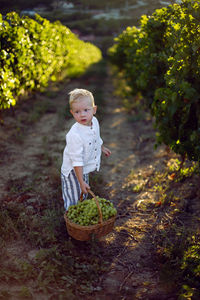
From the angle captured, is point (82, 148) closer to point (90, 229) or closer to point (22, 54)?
point (90, 229)

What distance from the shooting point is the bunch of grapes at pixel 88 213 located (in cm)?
273

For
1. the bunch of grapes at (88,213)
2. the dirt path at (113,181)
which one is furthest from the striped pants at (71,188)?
the dirt path at (113,181)

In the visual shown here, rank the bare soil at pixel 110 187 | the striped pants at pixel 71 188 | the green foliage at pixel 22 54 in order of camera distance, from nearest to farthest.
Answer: the bare soil at pixel 110 187, the striped pants at pixel 71 188, the green foliage at pixel 22 54

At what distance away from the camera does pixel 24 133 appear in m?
6.85

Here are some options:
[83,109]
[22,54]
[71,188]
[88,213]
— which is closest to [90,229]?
[88,213]

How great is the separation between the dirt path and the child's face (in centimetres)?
135

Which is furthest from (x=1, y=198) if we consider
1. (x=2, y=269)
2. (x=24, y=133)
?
(x=24, y=133)

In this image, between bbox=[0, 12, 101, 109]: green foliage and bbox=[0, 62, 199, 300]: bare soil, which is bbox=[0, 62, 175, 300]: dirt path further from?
bbox=[0, 12, 101, 109]: green foliage

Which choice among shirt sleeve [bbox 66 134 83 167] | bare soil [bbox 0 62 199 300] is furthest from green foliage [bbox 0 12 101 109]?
shirt sleeve [bbox 66 134 83 167]

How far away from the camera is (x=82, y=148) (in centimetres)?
284

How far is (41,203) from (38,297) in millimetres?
1527

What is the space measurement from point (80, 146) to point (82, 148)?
29 millimetres

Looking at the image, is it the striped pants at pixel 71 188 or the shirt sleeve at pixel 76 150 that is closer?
the shirt sleeve at pixel 76 150

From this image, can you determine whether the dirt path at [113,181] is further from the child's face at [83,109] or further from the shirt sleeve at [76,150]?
the child's face at [83,109]
